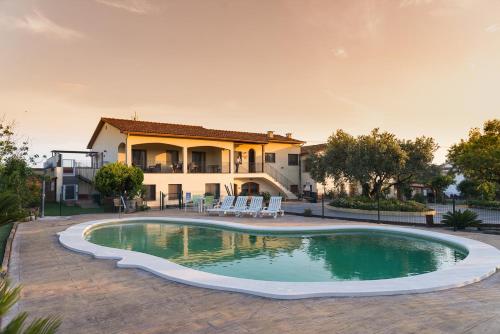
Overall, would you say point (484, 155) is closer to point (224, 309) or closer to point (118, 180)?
point (224, 309)

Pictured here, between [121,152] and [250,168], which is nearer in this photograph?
[121,152]

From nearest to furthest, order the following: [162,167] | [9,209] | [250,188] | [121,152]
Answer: [9,209] → [121,152] → [162,167] → [250,188]

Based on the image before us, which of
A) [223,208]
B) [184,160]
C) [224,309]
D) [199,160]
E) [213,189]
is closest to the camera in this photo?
[224,309]

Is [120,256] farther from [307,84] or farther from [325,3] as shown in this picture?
[307,84]

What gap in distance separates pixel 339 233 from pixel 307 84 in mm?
10628

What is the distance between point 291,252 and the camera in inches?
418

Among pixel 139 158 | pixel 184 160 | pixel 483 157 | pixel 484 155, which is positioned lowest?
pixel 483 157

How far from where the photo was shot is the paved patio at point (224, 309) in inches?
174

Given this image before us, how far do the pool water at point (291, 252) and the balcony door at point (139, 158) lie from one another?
38.0ft

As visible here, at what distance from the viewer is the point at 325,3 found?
51.1ft

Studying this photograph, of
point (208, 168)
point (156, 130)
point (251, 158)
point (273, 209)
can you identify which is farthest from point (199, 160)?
point (273, 209)

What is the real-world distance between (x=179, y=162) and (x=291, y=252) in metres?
→ 19.2

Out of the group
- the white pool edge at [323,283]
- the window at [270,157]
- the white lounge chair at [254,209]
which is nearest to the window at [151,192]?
the white lounge chair at [254,209]

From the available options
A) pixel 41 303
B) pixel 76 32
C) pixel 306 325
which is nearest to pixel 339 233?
pixel 306 325
